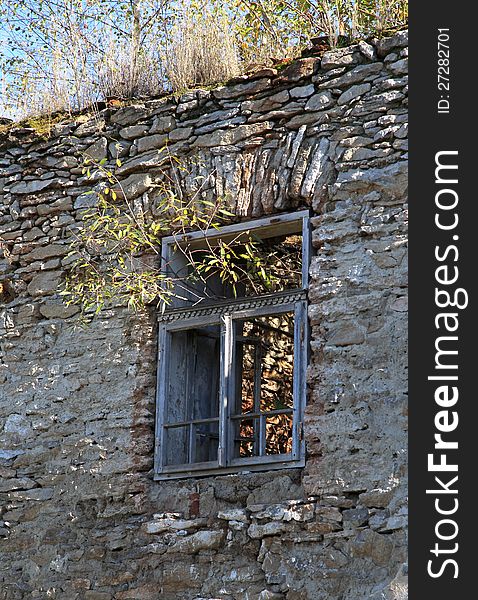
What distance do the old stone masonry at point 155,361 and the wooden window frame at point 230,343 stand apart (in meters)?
0.07

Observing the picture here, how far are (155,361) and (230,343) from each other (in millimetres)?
519

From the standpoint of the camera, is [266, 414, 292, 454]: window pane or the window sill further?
[266, 414, 292, 454]: window pane

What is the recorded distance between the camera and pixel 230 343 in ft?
21.5

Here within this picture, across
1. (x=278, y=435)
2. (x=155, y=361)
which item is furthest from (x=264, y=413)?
(x=278, y=435)

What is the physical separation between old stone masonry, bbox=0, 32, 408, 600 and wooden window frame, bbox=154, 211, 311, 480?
0.07 metres

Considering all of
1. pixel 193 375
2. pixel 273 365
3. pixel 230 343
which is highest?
pixel 273 365

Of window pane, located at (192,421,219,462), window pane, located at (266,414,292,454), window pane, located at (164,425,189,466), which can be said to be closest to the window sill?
window pane, located at (164,425,189,466)

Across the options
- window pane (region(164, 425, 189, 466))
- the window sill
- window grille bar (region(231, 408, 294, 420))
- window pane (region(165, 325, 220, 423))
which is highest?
window pane (region(165, 325, 220, 423))

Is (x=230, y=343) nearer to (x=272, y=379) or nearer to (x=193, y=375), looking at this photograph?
(x=193, y=375)

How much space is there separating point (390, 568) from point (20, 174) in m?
3.73

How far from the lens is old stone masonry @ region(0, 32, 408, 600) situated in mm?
5855

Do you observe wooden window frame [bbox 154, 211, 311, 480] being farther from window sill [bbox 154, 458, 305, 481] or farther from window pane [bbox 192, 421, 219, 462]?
window pane [bbox 192, 421, 219, 462]

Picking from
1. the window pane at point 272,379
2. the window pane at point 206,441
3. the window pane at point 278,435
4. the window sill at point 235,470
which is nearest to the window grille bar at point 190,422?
the window pane at point 206,441

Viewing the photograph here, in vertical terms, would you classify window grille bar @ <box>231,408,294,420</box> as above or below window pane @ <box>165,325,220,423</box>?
below
